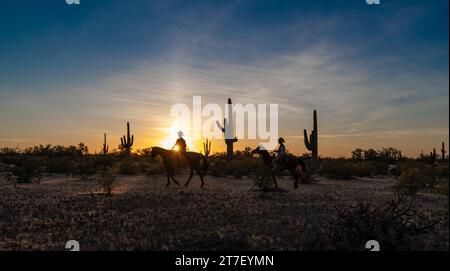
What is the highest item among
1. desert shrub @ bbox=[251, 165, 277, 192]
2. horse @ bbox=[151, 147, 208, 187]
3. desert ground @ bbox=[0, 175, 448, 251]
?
horse @ bbox=[151, 147, 208, 187]

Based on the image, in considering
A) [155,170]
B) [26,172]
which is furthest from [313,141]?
[26,172]

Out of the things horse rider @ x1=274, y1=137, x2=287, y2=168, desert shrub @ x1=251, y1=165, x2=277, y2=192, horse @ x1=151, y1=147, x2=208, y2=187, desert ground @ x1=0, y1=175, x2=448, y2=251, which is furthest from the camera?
horse @ x1=151, y1=147, x2=208, y2=187

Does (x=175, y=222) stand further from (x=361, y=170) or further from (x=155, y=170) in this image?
(x=361, y=170)

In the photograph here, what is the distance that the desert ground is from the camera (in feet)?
23.2

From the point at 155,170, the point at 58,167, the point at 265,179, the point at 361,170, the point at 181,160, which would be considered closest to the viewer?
the point at 265,179

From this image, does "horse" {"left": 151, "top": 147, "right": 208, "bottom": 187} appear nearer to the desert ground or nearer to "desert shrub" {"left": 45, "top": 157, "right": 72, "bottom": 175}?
the desert ground

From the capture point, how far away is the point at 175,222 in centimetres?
898

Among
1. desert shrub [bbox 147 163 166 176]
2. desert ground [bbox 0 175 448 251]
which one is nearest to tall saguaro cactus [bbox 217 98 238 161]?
desert shrub [bbox 147 163 166 176]

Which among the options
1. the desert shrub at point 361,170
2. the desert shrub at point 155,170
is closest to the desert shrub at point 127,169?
the desert shrub at point 155,170

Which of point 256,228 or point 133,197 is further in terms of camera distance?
point 133,197
